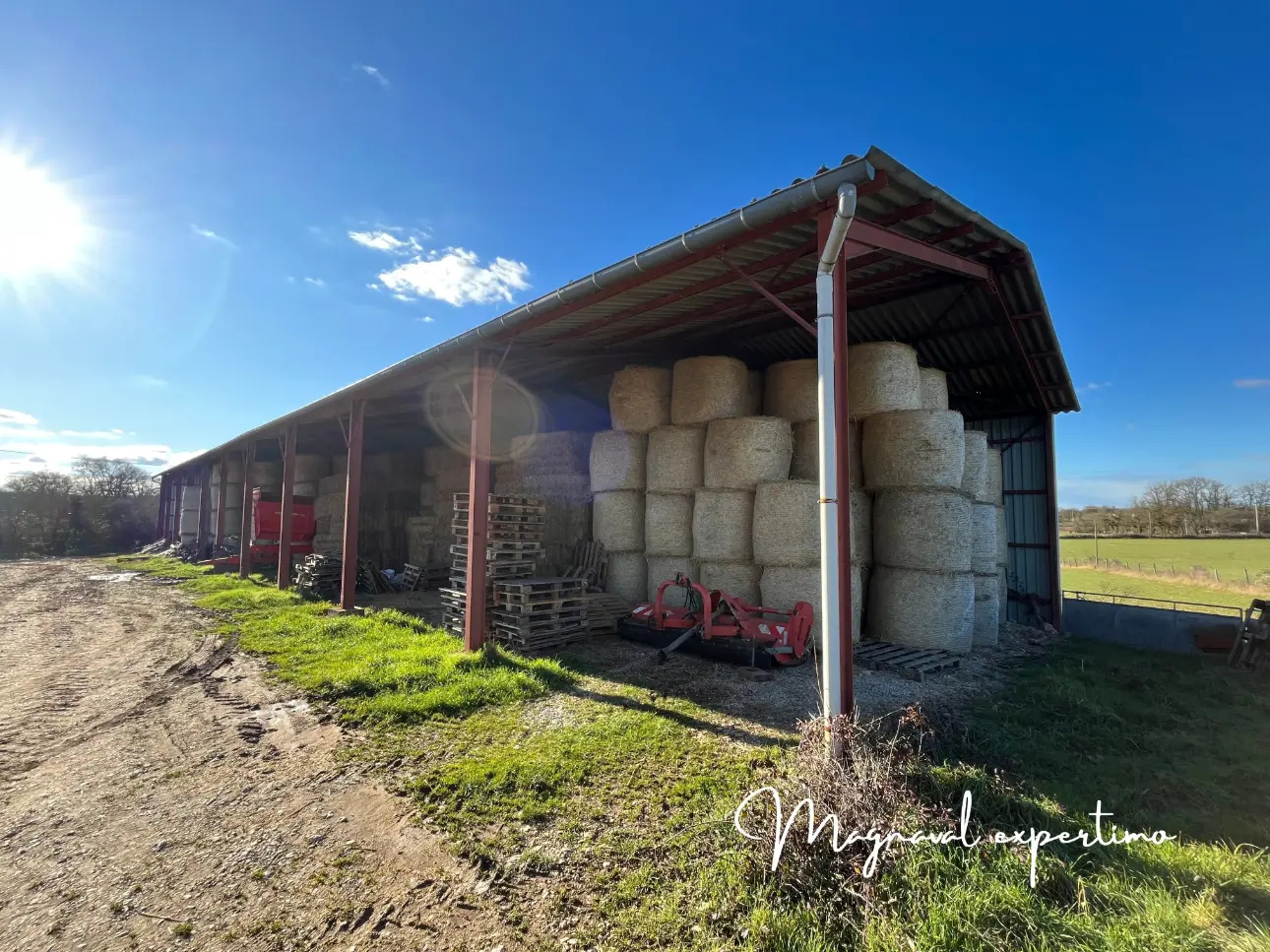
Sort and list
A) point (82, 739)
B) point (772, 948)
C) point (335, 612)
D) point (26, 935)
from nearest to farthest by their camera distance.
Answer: point (772, 948), point (26, 935), point (82, 739), point (335, 612)

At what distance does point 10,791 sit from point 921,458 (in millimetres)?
9705

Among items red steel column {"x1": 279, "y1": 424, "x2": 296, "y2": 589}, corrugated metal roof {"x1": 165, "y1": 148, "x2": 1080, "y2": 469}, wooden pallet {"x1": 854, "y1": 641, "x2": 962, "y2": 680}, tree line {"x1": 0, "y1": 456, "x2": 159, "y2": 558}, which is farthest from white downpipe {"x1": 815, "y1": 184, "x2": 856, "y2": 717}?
tree line {"x1": 0, "y1": 456, "x2": 159, "y2": 558}

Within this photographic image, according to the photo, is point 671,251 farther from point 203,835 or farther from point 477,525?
point 203,835

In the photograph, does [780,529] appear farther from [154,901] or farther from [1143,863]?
[154,901]

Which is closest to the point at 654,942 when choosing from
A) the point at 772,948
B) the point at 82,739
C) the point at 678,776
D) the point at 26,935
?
A: the point at 772,948

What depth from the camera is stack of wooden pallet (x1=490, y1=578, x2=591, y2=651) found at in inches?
315

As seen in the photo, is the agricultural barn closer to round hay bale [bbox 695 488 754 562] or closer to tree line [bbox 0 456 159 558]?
round hay bale [bbox 695 488 754 562]

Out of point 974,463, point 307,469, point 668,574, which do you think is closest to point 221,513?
point 307,469

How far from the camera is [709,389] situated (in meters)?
9.21

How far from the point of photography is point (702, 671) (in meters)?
6.98

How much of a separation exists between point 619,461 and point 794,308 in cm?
376

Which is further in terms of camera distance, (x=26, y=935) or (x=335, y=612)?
(x=335, y=612)

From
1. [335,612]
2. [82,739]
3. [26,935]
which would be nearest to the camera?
[26,935]

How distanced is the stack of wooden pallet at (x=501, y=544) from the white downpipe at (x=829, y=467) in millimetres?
5305
